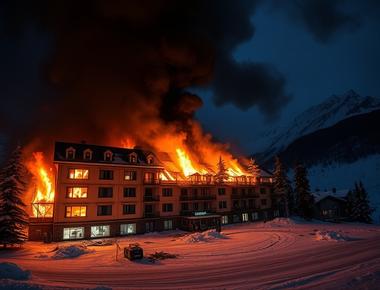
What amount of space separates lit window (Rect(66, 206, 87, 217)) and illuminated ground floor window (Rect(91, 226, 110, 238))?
2.58 metres

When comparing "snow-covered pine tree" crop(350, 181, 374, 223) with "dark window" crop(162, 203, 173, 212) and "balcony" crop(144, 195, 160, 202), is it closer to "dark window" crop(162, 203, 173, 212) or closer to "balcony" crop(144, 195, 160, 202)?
"dark window" crop(162, 203, 173, 212)

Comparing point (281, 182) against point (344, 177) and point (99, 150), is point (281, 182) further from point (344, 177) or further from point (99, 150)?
point (344, 177)

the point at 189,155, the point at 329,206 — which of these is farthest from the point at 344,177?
the point at 189,155

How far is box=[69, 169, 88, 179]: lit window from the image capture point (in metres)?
38.7

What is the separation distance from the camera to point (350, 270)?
716 inches

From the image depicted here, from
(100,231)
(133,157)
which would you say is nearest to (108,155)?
(133,157)

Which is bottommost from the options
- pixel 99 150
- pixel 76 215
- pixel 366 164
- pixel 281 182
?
pixel 76 215

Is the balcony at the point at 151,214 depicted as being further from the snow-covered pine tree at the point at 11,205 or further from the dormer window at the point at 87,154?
the snow-covered pine tree at the point at 11,205

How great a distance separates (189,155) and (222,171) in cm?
1063

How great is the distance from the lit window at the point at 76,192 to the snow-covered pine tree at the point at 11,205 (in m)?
6.32

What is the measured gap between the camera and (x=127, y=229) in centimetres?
4159

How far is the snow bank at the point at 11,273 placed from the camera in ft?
55.4

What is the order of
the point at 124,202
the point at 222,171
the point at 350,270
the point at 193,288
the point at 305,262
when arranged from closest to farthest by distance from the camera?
the point at 193,288 < the point at 350,270 < the point at 305,262 < the point at 124,202 < the point at 222,171

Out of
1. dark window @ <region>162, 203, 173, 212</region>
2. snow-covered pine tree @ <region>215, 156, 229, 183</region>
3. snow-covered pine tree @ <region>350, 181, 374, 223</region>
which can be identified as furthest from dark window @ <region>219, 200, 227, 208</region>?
snow-covered pine tree @ <region>350, 181, 374, 223</region>
